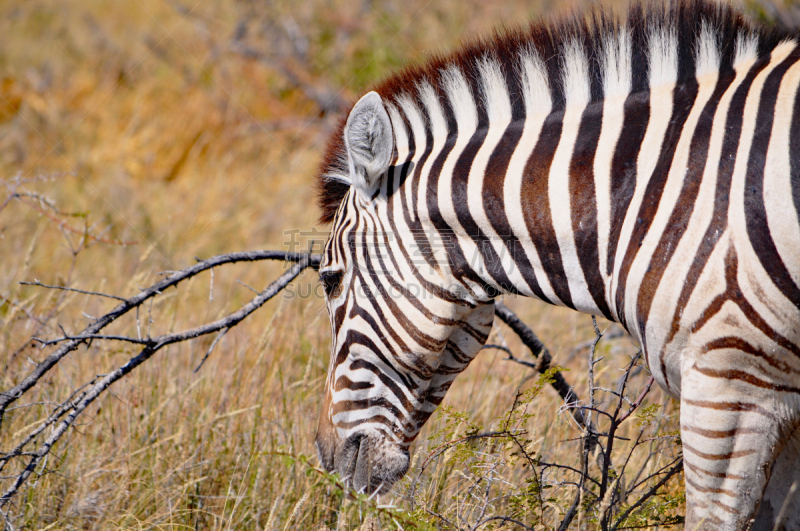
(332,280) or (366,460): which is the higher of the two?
(332,280)

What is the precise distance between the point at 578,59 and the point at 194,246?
534 centimetres

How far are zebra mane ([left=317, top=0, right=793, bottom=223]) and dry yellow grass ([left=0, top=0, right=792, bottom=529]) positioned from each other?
341mm

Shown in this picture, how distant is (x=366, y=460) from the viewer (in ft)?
7.97

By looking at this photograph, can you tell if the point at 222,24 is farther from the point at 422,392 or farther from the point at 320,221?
the point at 422,392

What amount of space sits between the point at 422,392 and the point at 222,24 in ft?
30.3

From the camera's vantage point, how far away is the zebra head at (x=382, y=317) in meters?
2.23

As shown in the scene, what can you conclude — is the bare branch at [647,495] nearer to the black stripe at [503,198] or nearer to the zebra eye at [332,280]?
the black stripe at [503,198]

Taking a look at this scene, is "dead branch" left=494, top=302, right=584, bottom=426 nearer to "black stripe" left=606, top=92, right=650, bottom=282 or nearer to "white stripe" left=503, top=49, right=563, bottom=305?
"white stripe" left=503, top=49, right=563, bottom=305

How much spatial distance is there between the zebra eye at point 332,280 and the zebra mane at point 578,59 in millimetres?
426

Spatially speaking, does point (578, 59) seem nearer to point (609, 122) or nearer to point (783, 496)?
point (609, 122)

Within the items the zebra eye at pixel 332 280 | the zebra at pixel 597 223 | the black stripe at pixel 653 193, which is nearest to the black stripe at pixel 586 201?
the zebra at pixel 597 223

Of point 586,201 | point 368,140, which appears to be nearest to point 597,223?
point 586,201

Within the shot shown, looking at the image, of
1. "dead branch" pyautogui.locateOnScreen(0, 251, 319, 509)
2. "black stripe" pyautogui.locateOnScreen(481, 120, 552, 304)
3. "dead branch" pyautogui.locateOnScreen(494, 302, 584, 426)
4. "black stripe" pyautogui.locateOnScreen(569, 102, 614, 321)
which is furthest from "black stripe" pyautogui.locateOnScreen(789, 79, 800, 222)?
"dead branch" pyautogui.locateOnScreen(0, 251, 319, 509)

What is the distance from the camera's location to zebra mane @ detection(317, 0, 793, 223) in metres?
1.89
